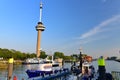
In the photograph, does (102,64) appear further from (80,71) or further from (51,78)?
(51,78)

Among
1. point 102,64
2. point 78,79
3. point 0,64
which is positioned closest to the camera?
point 102,64

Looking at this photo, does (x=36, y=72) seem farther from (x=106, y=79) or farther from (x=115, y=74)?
(x=106, y=79)

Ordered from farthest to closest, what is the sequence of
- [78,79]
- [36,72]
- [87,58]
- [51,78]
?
1. [36,72]
2. [87,58]
3. [51,78]
4. [78,79]

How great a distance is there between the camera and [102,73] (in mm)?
14227

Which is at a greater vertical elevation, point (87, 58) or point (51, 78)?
point (87, 58)

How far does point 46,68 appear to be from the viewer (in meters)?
61.2

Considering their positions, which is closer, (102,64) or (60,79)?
(102,64)

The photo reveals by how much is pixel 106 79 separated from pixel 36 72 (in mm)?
43581

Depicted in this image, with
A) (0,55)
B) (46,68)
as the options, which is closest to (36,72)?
(46,68)

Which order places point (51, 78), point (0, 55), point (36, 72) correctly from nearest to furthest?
point (51, 78) < point (36, 72) < point (0, 55)

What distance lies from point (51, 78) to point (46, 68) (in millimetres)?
20189

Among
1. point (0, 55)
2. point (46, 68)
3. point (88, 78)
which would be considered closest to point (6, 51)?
→ point (0, 55)

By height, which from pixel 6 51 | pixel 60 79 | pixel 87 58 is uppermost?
pixel 6 51

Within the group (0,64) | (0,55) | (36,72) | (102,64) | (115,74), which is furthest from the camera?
(0,55)
